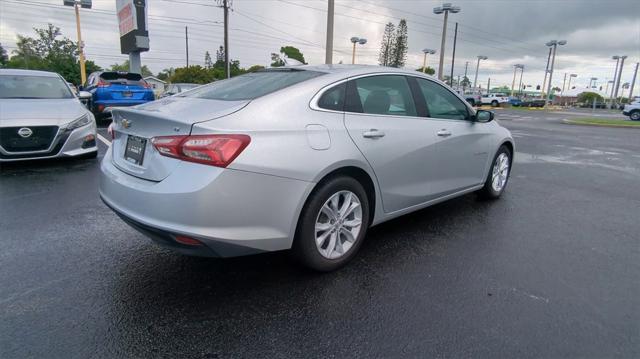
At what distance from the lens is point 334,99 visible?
3.06m

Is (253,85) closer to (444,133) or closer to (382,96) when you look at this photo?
(382,96)

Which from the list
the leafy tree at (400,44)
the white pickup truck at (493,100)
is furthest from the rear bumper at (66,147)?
the leafy tree at (400,44)

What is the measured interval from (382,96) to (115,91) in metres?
10.5

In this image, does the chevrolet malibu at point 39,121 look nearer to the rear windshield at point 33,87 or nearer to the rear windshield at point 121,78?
the rear windshield at point 33,87

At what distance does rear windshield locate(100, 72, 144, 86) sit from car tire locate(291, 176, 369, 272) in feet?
37.3

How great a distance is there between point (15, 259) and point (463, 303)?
133 inches

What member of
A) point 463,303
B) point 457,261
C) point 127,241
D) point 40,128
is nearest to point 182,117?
point 127,241

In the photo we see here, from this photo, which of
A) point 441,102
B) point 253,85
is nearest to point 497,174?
point 441,102

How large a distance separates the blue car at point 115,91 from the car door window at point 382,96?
9.95m

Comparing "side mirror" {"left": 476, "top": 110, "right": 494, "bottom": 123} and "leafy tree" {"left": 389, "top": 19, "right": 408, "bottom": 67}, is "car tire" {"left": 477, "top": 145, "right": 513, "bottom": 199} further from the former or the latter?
"leafy tree" {"left": 389, "top": 19, "right": 408, "bottom": 67}

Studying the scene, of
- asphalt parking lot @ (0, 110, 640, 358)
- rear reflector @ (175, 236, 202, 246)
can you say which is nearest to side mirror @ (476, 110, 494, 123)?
asphalt parking lot @ (0, 110, 640, 358)

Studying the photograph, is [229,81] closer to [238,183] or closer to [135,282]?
[238,183]

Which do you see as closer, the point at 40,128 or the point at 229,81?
the point at 229,81

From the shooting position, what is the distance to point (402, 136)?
345 cm
